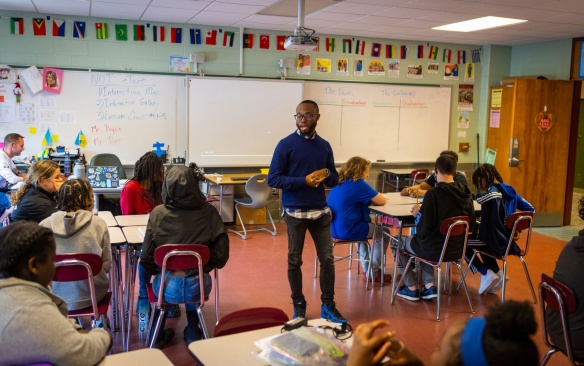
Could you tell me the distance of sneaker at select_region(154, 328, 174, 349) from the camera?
3.65 metres

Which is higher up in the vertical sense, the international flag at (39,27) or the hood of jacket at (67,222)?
the international flag at (39,27)

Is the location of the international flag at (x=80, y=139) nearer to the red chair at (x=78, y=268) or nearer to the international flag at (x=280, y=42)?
the international flag at (x=280, y=42)

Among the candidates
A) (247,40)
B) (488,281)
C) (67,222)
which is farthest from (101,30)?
(488,281)

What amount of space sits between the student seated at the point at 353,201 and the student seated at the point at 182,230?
1680mm

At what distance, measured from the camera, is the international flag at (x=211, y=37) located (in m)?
7.30

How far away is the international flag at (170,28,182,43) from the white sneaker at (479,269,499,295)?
4.64 metres

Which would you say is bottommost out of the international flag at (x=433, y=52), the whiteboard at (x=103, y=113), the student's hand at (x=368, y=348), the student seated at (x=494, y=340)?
the student's hand at (x=368, y=348)

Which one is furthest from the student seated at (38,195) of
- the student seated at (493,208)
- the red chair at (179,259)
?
the student seated at (493,208)

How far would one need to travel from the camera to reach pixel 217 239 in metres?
3.36

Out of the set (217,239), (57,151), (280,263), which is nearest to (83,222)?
(217,239)

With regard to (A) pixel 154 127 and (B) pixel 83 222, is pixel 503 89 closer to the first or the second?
(A) pixel 154 127

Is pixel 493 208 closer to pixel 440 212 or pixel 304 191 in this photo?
pixel 440 212

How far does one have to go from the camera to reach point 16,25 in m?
6.45

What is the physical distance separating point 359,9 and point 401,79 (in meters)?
2.59
